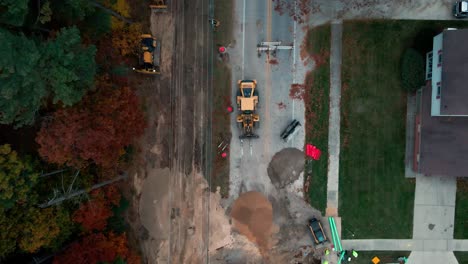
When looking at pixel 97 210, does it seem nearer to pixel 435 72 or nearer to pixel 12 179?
pixel 12 179

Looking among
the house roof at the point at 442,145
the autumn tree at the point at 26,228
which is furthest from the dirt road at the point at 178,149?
the house roof at the point at 442,145

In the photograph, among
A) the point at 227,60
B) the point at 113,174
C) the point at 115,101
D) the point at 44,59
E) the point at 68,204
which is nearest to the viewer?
the point at 44,59

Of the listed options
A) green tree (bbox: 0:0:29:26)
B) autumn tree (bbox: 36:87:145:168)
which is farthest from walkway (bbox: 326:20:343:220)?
green tree (bbox: 0:0:29:26)

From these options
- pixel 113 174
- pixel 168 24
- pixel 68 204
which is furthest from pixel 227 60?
pixel 68 204

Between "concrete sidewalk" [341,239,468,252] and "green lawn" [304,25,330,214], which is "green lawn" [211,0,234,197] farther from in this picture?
"concrete sidewalk" [341,239,468,252]

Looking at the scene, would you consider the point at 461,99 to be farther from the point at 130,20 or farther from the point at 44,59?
the point at 44,59
